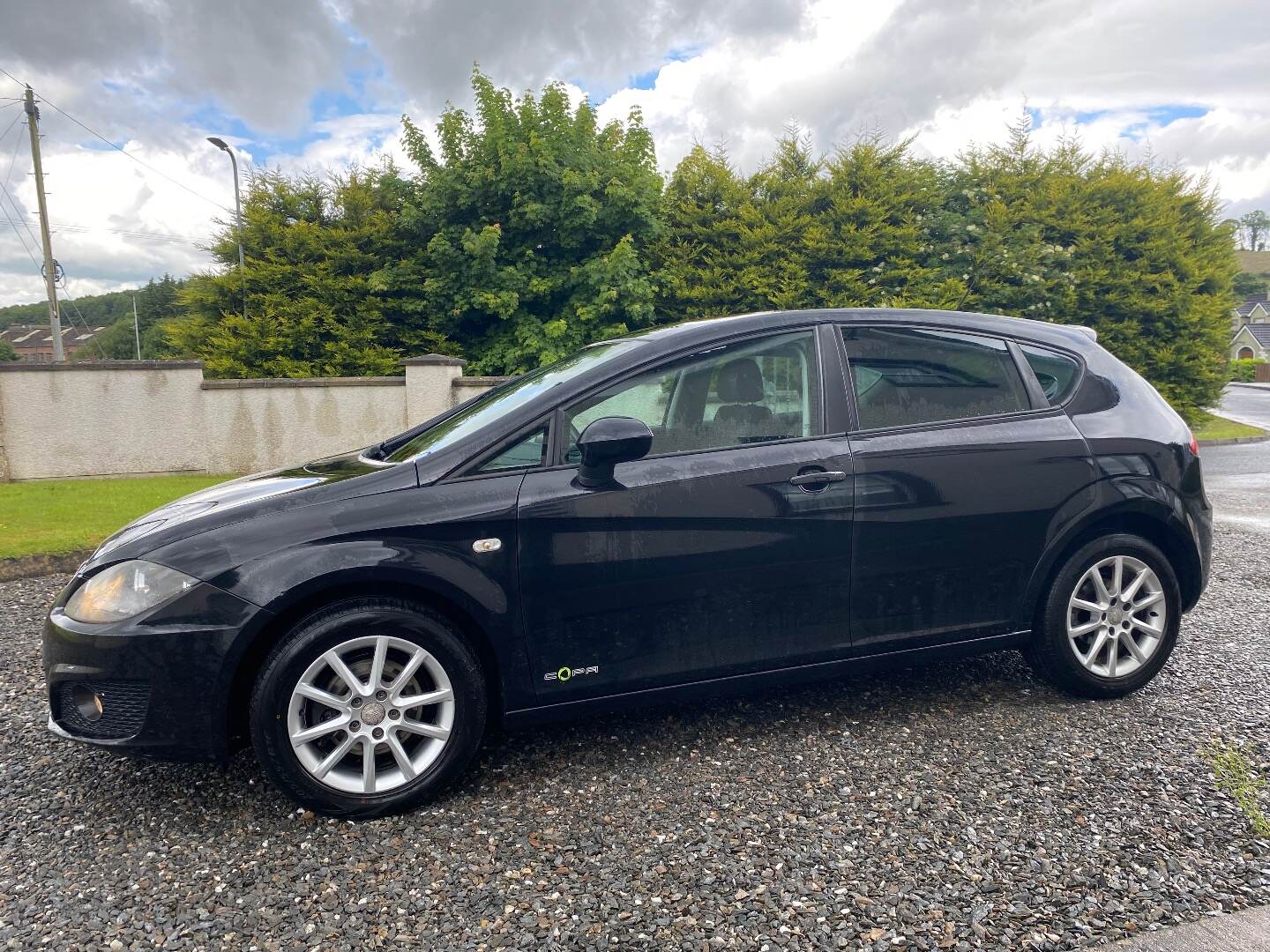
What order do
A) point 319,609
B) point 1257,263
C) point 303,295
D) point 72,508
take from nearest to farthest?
point 319,609
point 72,508
point 303,295
point 1257,263

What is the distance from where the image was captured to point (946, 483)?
3287mm

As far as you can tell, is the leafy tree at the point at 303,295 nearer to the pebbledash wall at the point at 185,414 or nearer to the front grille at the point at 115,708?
the pebbledash wall at the point at 185,414

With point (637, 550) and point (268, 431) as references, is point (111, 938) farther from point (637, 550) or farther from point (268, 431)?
point (268, 431)

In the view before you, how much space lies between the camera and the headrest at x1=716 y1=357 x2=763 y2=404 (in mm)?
3209

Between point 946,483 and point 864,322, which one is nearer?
point 946,483

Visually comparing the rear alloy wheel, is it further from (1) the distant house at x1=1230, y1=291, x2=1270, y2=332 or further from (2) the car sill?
(1) the distant house at x1=1230, y1=291, x2=1270, y2=332

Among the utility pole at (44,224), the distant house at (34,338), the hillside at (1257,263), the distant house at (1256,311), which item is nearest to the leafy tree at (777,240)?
the utility pole at (44,224)

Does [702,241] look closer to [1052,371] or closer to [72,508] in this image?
[72,508]

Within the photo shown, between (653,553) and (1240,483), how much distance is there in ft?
36.4

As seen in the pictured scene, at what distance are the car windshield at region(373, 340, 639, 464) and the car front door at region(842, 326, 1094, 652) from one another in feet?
3.37

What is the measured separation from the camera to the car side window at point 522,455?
9.57 feet

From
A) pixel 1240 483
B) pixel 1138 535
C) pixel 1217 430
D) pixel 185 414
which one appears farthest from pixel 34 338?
pixel 1138 535

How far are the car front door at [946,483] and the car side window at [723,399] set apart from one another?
23 centimetres

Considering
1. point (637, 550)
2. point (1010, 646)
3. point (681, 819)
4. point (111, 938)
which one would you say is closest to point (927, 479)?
point (1010, 646)
